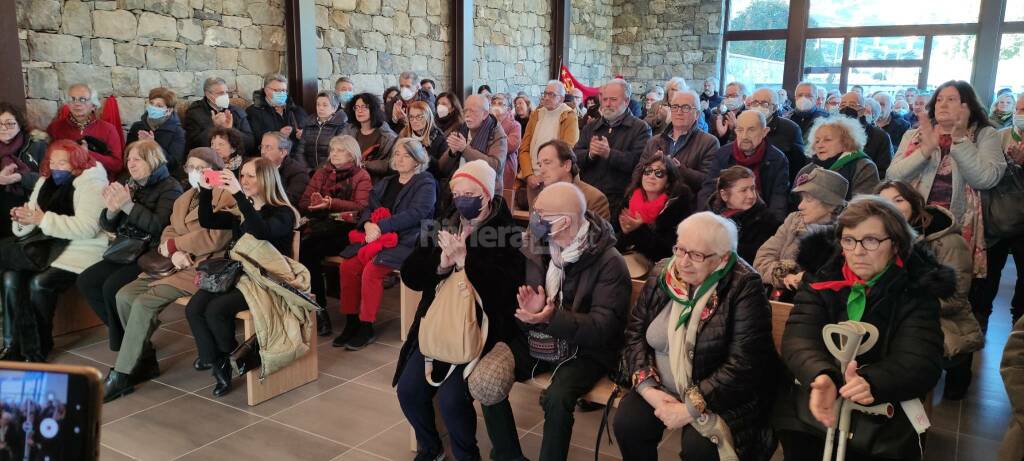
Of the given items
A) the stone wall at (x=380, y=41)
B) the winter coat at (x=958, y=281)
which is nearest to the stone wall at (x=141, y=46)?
the stone wall at (x=380, y=41)

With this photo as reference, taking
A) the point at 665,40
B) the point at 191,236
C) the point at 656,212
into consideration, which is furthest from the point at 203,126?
the point at 665,40

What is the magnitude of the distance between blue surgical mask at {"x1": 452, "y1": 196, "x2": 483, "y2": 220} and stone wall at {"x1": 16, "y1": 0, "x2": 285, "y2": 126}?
172 inches

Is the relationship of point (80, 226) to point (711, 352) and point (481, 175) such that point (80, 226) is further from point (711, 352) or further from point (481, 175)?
point (711, 352)

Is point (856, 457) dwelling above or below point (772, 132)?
below

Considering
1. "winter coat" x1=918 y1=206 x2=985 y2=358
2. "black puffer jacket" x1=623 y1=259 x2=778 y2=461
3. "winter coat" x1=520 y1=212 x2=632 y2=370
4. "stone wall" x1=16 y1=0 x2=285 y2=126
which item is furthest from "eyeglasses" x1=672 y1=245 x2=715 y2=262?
"stone wall" x1=16 y1=0 x2=285 y2=126

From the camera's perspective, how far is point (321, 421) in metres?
3.15

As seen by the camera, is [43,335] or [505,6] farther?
[505,6]

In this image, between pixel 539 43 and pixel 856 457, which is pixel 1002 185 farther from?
pixel 539 43

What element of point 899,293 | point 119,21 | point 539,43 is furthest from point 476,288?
point 539,43

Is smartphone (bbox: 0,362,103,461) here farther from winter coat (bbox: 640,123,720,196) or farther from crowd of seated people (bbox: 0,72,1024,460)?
winter coat (bbox: 640,123,720,196)

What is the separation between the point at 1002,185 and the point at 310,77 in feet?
19.5

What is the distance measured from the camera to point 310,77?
7246 mm

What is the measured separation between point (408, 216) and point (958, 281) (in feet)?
8.82

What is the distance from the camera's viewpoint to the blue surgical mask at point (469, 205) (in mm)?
2691
